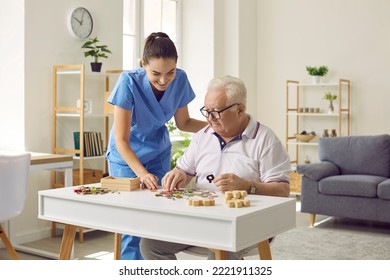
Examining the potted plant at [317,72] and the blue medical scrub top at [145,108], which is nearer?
the blue medical scrub top at [145,108]

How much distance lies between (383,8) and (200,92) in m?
2.23

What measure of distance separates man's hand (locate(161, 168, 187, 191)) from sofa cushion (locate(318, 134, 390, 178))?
123 inches

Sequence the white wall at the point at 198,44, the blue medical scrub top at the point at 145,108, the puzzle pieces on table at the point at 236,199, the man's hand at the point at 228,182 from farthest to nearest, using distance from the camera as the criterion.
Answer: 1. the white wall at the point at 198,44
2. the blue medical scrub top at the point at 145,108
3. the man's hand at the point at 228,182
4. the puzzle pieces on table at the point at 236,199

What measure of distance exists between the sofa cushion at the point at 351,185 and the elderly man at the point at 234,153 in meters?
2.56

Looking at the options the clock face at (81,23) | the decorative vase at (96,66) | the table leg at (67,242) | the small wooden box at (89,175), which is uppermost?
the clock face at (81,23)

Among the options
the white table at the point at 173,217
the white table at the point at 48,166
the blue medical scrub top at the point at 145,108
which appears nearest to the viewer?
the white table at the point at 173,217

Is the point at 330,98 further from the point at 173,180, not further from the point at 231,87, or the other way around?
the point at 173,180

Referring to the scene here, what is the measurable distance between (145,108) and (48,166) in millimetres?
1431

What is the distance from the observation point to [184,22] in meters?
6.88

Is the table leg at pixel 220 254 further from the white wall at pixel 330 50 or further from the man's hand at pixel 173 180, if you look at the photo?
the white wall at pixel 330 50

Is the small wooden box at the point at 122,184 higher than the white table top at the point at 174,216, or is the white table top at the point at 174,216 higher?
the small wooden box at the point at 122,184

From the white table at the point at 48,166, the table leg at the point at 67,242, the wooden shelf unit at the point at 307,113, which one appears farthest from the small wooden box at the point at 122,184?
the wooden shelf unit at the point at 307,113

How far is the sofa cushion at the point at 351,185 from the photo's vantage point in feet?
15.8

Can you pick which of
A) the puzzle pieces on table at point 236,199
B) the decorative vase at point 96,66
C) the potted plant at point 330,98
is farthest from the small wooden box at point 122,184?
the potted plant at point 330,98
